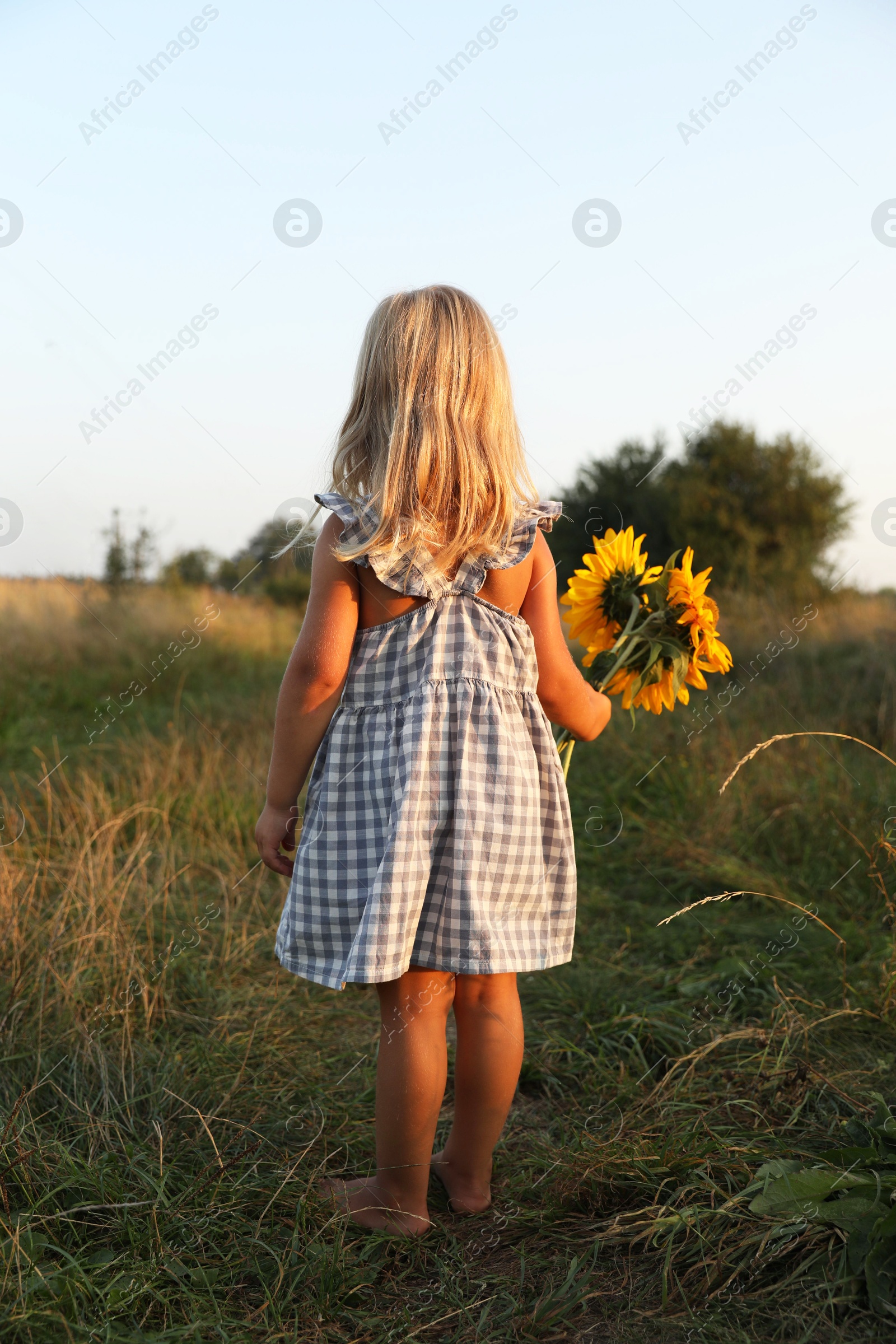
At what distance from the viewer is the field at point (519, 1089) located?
4.21ft

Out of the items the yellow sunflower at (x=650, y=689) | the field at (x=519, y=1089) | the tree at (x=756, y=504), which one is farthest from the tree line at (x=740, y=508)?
the yellow sunflower at (x=650, y=689)

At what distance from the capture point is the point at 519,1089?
209cm

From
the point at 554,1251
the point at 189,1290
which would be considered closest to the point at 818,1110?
the point at 554,1251

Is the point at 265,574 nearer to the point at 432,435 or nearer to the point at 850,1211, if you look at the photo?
the point at 432,435

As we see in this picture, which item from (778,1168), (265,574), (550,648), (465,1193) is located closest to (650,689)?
(550,648)

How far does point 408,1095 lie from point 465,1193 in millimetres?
279

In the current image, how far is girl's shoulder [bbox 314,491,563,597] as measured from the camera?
150 cm

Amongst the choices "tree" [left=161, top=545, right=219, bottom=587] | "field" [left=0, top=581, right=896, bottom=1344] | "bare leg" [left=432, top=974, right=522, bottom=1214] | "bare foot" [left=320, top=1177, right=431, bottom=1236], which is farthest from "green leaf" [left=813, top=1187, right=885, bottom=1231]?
"tree" [left=161, top=545, right=219, bottom=587]

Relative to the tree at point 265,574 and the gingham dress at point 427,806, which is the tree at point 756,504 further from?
the gingham dress at point 427,806

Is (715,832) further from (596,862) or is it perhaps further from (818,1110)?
(818,1110)

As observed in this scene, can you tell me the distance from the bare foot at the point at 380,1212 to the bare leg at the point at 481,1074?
0.10 m

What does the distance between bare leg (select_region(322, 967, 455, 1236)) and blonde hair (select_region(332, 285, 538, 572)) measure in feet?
2.35

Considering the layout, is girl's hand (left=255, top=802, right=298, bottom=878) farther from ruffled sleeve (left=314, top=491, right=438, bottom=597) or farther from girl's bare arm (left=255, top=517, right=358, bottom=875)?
ruffled sleeve (left=314, top=491, right=438, bottom=597)

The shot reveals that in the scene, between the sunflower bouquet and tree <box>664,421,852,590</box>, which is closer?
the sunflower bouquet
